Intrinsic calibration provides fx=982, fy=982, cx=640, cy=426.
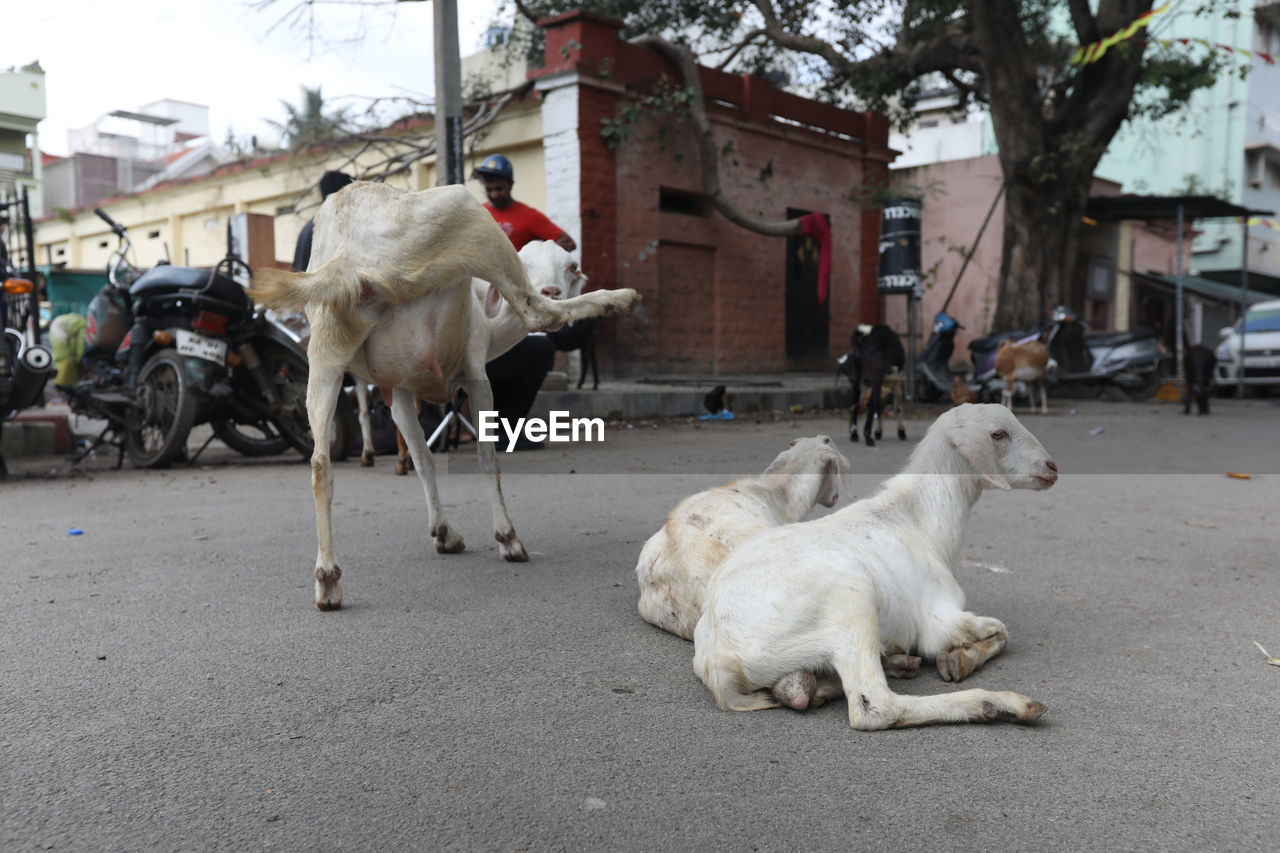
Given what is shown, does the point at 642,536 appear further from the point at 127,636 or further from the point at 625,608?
the point at 127,636

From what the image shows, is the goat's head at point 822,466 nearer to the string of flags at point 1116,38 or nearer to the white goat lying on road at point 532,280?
the white goat lying on road at point 532,280

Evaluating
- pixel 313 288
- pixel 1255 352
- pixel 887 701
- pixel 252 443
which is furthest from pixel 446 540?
pixel 1255 352

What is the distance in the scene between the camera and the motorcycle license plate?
22.2 feet

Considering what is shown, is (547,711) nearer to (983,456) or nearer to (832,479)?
(832,479)

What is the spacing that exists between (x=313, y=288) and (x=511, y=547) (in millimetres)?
1370

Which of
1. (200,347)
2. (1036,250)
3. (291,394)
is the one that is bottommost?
(291,394)

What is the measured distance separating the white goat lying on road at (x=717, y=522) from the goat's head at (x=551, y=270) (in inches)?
51.4

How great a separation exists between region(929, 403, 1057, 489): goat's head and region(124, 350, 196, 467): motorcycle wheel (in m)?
5.67

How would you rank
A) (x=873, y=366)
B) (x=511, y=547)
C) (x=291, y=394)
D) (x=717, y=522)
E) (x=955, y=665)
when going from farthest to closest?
(x=873, y=366) < (x=291, y=394) < (x=511, y=547) < (x=717, y=522) < (x=955, y=665)

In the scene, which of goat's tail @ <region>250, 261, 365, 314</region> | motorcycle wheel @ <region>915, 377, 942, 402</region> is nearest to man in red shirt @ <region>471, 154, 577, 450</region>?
goat's tail @ <region>250, 261, 365, 314</region>

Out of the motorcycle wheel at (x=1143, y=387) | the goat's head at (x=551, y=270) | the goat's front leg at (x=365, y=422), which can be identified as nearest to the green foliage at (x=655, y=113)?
the goat's front leg at (x=365, y=422)

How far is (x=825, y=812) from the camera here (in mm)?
1892

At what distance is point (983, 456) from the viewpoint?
2.83 m

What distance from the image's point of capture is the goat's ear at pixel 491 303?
4.20 meters
